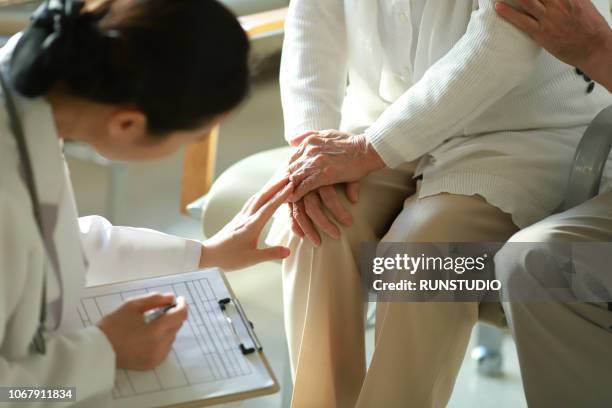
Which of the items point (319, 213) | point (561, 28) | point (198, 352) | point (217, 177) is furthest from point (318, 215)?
point (217, 177)

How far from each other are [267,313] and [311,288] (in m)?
0.86

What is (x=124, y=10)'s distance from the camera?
1109 millimetres

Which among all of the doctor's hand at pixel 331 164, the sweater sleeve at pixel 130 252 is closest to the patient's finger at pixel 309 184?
the doctor's hand at pixel 331 164

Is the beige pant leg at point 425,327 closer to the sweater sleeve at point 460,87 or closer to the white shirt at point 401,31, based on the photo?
the sweater sleeve at point 460,87

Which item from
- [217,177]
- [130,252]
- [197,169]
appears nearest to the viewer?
[130,252]

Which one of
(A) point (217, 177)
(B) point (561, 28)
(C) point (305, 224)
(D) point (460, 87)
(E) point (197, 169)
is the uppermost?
(B) point (561, 28)

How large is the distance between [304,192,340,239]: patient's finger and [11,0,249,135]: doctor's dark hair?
0.56 m

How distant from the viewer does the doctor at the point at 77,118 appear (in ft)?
3.56

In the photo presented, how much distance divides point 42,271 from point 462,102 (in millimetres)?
853

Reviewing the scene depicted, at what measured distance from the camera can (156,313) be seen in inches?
50.3

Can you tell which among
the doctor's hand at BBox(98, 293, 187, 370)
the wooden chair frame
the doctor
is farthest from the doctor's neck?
the wooden chair frame

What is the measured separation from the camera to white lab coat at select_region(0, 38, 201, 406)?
111 centimetres

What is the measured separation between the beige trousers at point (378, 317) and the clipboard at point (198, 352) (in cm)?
29

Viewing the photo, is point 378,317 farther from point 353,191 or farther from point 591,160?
point 591,160
